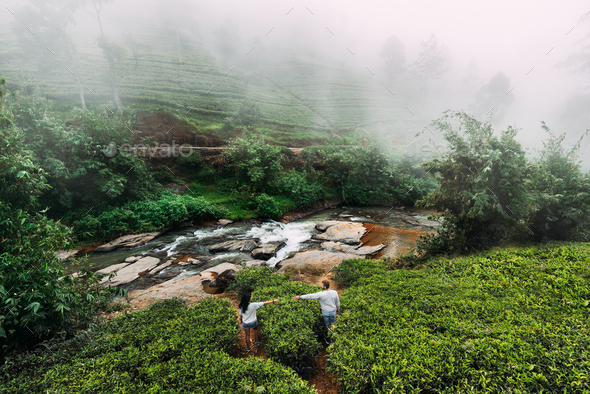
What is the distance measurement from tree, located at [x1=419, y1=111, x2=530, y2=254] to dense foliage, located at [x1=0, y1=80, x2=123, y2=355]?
11510mm

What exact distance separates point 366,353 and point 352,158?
20118 mm

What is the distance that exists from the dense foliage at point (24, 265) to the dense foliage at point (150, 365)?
561 mm

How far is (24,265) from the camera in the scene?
4.60 meters

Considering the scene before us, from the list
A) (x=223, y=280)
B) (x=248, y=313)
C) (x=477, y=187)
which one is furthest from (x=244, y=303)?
(x=477, y=187)

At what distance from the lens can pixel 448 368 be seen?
3.84 meters

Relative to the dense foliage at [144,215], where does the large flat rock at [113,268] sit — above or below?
below

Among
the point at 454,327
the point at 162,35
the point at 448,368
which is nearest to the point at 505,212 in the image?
the point at 454,327

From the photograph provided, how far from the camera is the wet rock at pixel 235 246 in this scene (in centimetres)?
1266

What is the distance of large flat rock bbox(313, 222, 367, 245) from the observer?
13.3 meters

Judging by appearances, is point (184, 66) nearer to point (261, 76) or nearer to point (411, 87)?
point (261, 76)

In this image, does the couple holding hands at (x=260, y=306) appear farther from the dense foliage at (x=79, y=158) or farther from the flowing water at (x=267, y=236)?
the dense foliage at (x=79, y=158)

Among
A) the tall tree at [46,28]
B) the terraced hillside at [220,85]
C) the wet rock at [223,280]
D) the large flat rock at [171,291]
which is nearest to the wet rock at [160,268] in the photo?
the large flat rock at [171,291]

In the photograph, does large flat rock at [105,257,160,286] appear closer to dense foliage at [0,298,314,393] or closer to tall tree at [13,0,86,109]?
dense foliage at [0,298,314,393]

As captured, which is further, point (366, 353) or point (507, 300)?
point (507, 300)
